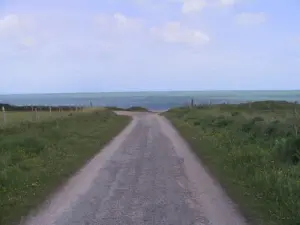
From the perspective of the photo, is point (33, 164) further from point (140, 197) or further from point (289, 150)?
point (289, 150)

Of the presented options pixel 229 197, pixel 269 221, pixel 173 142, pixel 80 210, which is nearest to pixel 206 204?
pixel 229 197

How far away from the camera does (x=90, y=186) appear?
9641 mm

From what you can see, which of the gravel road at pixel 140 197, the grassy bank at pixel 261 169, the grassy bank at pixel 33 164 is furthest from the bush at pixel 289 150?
the grassy bank at pixel 33 164

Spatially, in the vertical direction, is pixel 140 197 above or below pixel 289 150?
below

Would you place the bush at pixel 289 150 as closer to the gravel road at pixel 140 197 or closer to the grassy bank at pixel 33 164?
the gravel road at pixel 140 197

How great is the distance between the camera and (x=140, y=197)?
844 cm

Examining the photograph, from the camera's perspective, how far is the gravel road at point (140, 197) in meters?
6.97

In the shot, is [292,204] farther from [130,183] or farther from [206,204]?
[130,183]

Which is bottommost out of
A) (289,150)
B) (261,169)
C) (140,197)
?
(140,197)

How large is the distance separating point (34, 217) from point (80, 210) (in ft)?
2.61

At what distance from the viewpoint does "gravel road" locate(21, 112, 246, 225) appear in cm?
697

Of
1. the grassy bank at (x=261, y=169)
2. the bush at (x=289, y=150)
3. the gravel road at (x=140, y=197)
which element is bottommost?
the gravel road at (x=140, y=197)

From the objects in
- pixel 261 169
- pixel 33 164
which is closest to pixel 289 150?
pixel 261 169

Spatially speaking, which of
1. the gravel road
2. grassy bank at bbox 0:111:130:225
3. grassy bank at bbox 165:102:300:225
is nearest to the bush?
grassy bank at bbox 165:102:300:225
